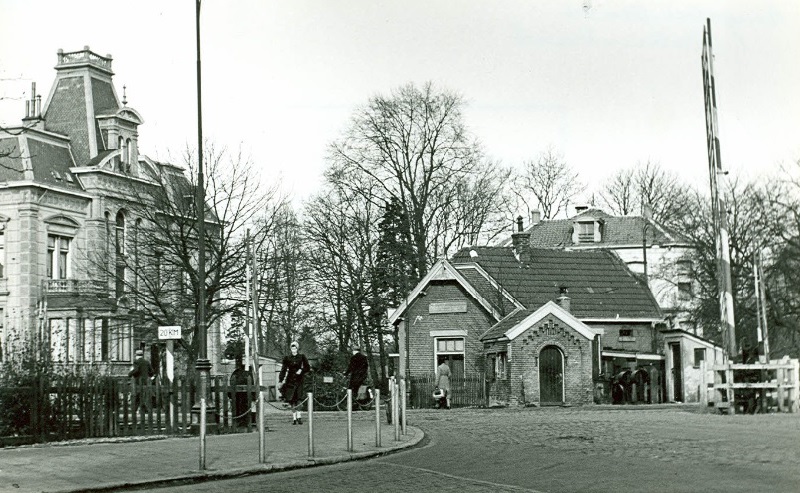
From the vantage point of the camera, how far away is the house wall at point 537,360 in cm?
4088

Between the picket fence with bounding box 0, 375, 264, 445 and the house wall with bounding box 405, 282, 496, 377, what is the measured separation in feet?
80.2

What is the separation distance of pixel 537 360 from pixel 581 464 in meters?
27.0

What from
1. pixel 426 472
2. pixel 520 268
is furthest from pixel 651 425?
pixel 520 268

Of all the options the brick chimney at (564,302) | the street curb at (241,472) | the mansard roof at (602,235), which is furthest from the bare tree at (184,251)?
the mansard roof at (602,235)

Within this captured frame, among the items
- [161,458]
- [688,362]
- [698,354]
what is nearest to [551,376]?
[688,362]

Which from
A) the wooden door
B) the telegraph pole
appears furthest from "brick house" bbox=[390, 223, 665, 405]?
the telegraph pole

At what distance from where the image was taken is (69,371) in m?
21.0

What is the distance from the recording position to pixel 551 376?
41344mm

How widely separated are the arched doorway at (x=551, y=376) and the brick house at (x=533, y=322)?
0.04 meters

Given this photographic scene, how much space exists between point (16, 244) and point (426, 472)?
44344 mm

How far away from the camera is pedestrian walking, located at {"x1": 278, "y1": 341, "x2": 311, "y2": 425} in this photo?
23922 mm

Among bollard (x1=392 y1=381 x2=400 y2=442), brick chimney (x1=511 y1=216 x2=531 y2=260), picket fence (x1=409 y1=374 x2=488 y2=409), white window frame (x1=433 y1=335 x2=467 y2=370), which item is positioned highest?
brick chimney (x1=511 y1=216 x2=531 y2=260)

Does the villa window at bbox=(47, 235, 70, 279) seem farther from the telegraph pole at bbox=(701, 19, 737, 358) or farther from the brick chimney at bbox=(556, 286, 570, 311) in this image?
the telegraph pole at bbox=(701, 19, 737, 358)

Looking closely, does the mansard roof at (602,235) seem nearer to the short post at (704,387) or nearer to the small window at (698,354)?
the small window at (698,354)
